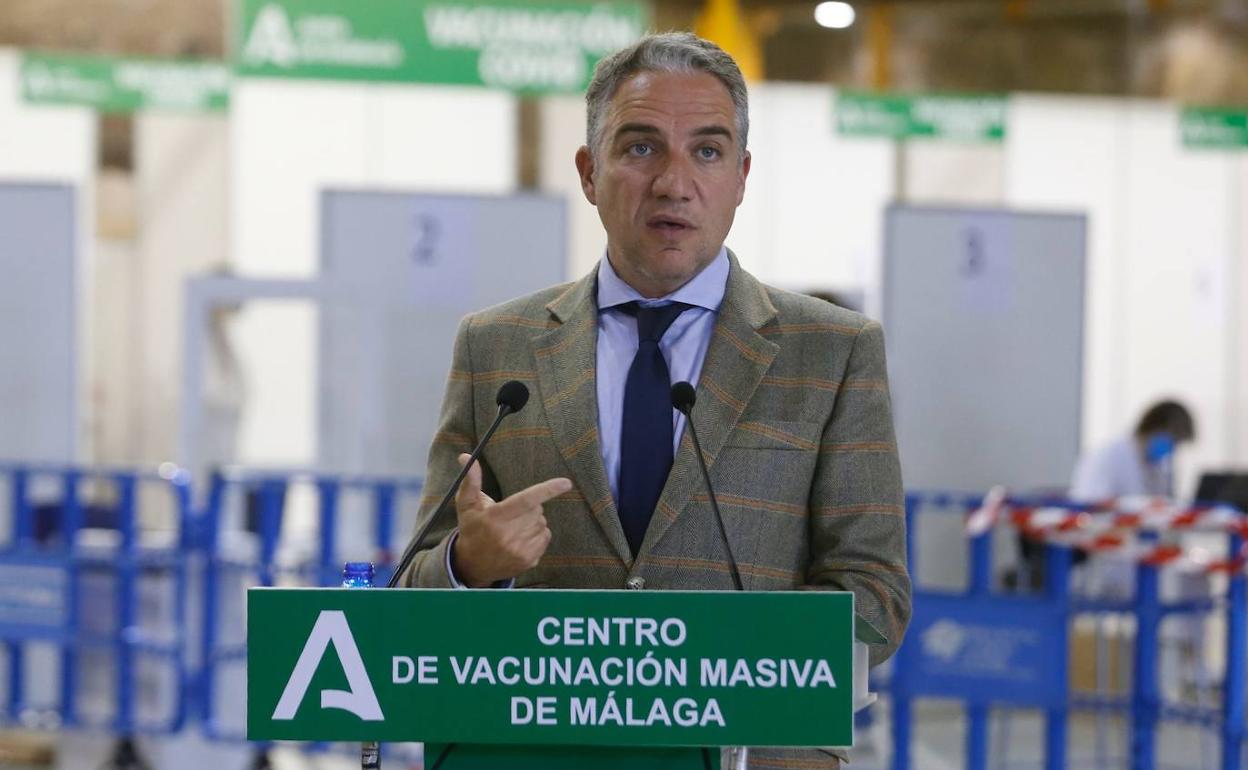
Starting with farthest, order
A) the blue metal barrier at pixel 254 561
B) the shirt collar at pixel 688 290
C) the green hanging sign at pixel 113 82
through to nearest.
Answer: the green hanging sign at pixel 113 82
the blue metal barrier at pixel 254 561
the shirt collar at pixel 688 290

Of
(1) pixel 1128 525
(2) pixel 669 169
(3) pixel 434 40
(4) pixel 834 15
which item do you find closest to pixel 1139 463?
(1) pixel 1128 525

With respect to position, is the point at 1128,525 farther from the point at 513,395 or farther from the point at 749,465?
the point at 513,395

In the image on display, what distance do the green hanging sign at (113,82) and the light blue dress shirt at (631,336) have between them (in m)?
7.76

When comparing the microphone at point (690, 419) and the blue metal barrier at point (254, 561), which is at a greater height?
the microphone at point (690, 419)

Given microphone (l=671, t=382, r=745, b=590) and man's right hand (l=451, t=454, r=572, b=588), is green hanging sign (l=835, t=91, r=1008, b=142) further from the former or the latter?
man's right hand (l=451, t=454, r=572, b=588)

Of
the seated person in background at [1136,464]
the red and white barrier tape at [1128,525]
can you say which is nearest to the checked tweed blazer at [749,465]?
the red and white barrier tape at [1128,525]

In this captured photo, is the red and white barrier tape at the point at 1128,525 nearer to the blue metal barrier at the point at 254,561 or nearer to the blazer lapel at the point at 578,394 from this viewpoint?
the blue metal barrier at the point at 254,561

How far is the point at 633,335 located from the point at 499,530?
438 mm

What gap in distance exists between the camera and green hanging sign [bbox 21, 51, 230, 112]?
29.7 feet

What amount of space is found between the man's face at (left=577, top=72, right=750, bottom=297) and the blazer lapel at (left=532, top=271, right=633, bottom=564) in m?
0.10

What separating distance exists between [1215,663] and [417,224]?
4.86m

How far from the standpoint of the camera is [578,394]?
6.17 ft

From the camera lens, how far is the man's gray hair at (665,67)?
1848 mm

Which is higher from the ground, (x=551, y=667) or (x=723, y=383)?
(x=723, y=383)
